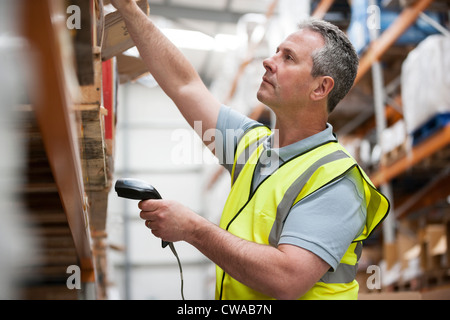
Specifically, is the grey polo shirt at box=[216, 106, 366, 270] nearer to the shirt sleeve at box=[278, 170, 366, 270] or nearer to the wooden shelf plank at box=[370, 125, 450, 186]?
the shirt sleeve at box=[278, 170, 366, 270]

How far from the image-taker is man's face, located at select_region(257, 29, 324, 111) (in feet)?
5.52

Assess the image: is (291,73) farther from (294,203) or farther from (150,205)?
(150,205)

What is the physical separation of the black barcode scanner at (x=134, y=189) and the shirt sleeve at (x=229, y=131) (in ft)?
1.67

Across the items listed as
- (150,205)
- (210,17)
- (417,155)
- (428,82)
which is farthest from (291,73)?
(210,17)

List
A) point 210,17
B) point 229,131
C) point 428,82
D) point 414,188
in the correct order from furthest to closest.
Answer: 1. point 210,17
2. point 414,188
3. point 428,82
4. point 229,131

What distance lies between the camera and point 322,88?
1.71 m

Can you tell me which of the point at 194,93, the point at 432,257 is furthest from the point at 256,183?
the point at 432,257

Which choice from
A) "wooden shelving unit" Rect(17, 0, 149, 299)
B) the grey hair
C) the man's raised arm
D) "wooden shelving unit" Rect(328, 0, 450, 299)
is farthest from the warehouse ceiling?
the grey hair

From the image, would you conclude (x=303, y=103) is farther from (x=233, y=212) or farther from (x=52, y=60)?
(x=52, y=60)

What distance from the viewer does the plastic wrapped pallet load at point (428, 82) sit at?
4293 millimetres

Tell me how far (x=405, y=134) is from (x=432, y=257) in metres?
1.26

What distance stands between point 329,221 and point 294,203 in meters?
0.12

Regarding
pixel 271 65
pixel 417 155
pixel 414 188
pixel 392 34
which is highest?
pixel 392 34

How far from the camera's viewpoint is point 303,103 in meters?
1.72
